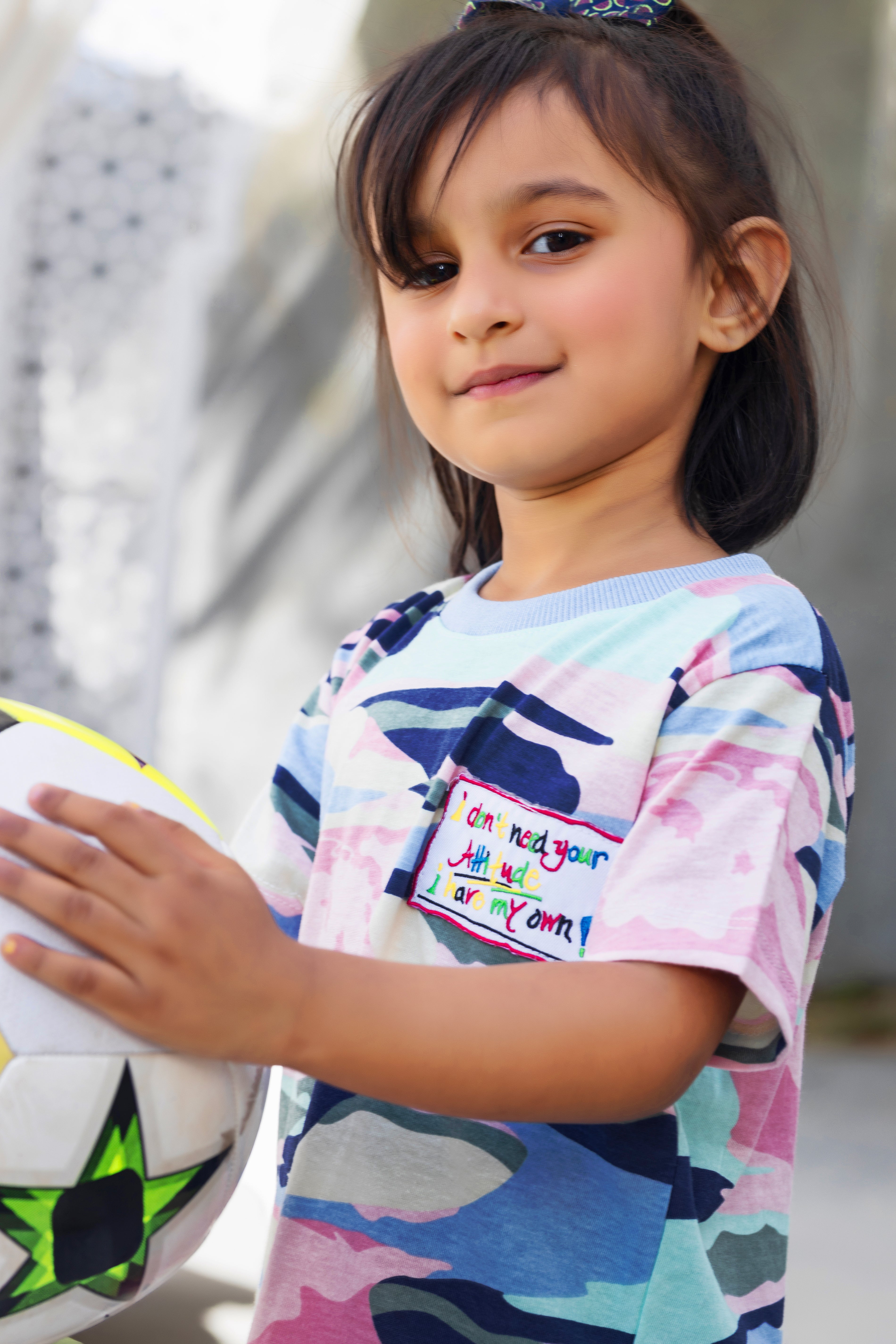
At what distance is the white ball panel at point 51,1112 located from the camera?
554 mm

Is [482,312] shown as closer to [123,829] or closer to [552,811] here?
[552,811]

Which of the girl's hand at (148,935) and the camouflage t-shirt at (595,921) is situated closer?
the girl's hand at (148,935)

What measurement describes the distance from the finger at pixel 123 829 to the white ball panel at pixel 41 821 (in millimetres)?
33

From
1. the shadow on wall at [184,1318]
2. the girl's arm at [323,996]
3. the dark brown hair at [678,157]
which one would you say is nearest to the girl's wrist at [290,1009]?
the girl's arm at [323,996]

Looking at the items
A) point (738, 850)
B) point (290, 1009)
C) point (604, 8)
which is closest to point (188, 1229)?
point (290, 1009)

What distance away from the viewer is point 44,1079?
0.56 meters

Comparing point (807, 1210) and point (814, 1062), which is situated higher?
point (814, 1062)

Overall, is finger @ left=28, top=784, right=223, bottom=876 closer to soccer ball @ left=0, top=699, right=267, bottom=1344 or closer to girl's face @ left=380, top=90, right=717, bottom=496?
soccer ball @ left=0, top=699, right=267, bottom=1344

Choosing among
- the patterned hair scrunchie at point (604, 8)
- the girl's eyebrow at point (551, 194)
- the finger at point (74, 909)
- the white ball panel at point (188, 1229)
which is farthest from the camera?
the patterned hair scrunchie at point (604, 8)

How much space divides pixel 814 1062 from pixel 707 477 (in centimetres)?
206

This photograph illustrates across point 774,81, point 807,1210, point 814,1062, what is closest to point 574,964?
point 807,1210

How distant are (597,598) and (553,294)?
0.64 ft

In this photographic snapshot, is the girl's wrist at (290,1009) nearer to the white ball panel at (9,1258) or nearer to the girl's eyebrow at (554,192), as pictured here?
the white ball panel at (9,1258)

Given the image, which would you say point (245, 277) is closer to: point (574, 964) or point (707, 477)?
point (707, 477)
